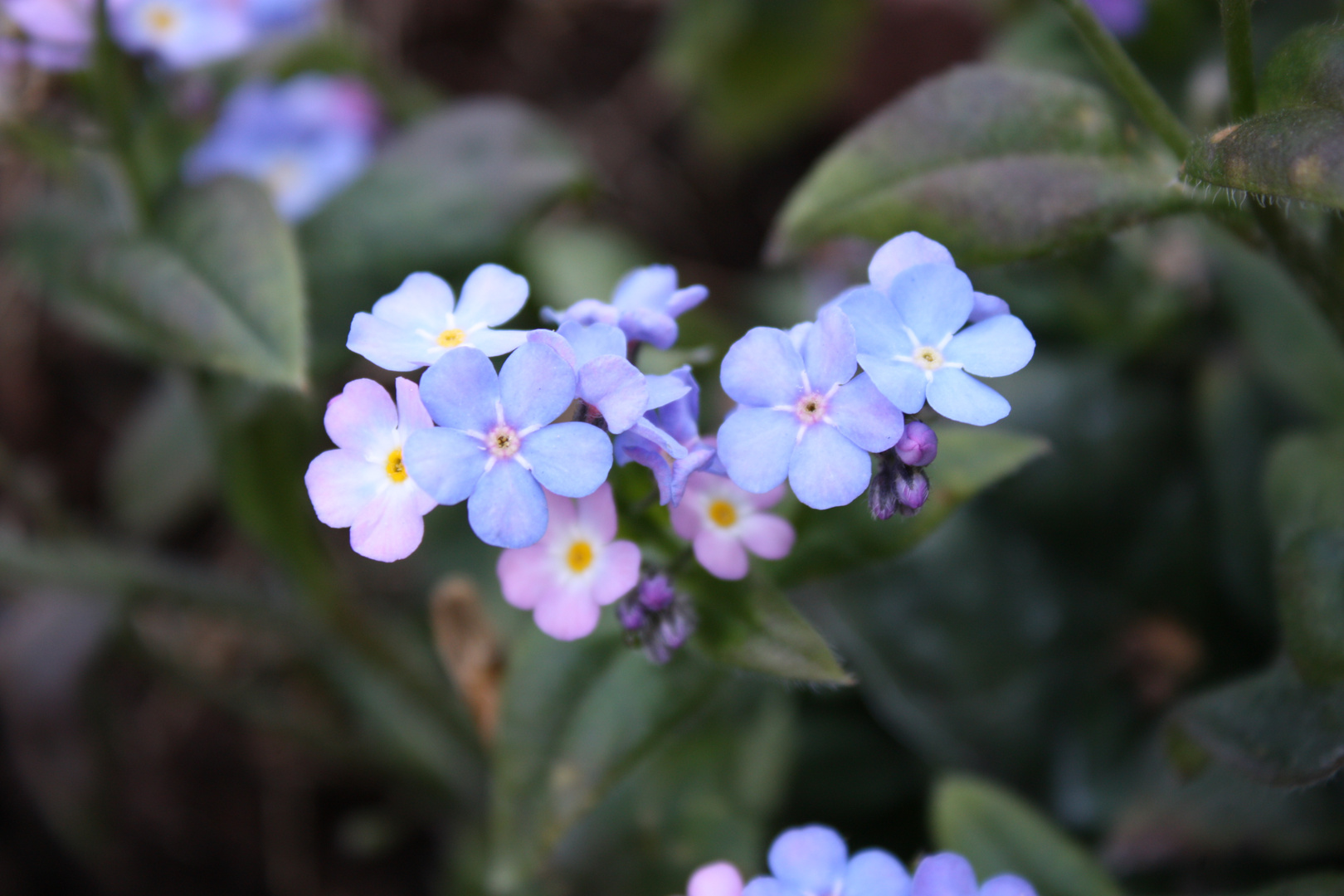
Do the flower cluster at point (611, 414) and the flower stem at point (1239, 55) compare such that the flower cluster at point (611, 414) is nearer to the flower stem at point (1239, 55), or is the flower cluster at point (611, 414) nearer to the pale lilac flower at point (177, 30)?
the flower stem at point (1239, 55)

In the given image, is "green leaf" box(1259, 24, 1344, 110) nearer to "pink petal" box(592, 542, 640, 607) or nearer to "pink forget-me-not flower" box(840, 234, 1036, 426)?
"pink forget-me-not flower" box(840, 234, 1036, 426)

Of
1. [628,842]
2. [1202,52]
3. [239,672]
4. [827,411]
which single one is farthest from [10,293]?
[1202,52]

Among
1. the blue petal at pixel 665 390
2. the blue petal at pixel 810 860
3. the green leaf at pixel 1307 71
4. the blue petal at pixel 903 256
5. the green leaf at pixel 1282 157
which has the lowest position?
the blue petal at pixel 810 860

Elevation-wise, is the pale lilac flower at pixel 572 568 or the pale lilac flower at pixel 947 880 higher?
the pale lilac flower at pixel 572 568

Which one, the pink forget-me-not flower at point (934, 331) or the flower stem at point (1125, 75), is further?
the flower stem at point (1125, 75)

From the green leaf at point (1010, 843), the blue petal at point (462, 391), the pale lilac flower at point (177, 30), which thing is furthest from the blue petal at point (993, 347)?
the pale lilac flower at point (177, 30)

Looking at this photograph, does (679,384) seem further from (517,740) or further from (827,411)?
(517,740)

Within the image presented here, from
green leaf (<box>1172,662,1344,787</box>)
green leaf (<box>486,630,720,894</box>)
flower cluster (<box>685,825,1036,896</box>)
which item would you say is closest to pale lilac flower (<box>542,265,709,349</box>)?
green leaf (<box>486,630,720,894</box>)

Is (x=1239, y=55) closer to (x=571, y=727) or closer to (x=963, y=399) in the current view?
(x=963, y=399)
